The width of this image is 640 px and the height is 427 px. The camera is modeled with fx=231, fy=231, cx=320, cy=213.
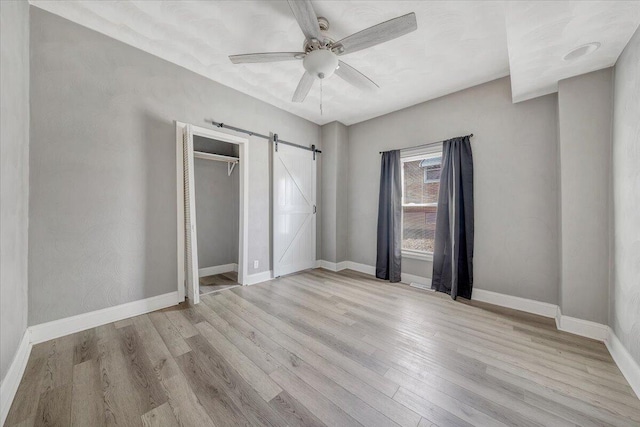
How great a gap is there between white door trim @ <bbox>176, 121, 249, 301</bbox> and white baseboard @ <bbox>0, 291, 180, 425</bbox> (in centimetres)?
29

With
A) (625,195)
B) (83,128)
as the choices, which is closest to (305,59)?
(83,128)

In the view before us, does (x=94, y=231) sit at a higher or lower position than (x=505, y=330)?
higher

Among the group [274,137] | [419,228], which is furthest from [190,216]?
[419,228]

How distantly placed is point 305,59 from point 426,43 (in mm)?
1284

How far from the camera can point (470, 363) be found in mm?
1804

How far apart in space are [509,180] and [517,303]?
150 centimetres

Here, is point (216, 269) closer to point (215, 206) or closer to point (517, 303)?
point (215, 206)

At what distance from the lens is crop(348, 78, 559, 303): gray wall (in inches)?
104

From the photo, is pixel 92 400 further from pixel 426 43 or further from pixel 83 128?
pixel 426 43

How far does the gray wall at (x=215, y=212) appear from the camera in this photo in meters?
4.07

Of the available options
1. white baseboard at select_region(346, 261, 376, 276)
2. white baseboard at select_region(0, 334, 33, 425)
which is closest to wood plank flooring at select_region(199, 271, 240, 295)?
white baseboard at select_region(0, 334, 33, 425)

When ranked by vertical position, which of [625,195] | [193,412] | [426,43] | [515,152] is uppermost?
[426,43]

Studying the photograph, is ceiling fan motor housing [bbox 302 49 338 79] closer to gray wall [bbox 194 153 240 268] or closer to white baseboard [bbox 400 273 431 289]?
gray wall [bbox 194 153 240 268]

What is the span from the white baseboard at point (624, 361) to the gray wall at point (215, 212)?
186 inches
